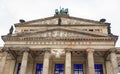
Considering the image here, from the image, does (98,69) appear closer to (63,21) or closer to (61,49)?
(61,49)

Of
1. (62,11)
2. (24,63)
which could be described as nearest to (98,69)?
(24,63)

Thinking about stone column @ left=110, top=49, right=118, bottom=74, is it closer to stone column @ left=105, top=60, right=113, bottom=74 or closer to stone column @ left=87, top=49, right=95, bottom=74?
stone column @ left=87, top=49, right=95, bottom=74

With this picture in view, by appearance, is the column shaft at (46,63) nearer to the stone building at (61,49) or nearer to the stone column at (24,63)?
the stone building at (61,49)

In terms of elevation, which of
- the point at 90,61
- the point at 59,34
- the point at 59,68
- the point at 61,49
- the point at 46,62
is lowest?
the point at 59,68

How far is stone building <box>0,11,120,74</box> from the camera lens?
1046 inches

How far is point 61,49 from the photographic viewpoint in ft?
89.7

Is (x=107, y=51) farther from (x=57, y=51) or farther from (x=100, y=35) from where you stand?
(x=57, y=51)

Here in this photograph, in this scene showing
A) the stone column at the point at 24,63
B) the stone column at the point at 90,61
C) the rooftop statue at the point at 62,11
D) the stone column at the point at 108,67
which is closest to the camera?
the stone column at the point at 90,61

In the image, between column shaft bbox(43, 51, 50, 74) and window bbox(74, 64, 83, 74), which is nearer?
column shaft bbox(43, 51, 50, 74)

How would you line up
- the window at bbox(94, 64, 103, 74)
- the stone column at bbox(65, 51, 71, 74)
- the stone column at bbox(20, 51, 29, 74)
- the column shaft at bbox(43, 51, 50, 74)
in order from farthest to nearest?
the window at bbox(94, 64, 103, 74)
the stone column at bbox(20, 51, 29, 74)
the column shaft at bbox(43, 51, 50, 74)
the stone column at bbox(65, 51, 71, 74)

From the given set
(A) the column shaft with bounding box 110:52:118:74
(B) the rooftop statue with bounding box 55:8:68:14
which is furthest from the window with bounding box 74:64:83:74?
(B) the rooftop statue with bounding box 55:8:68:14

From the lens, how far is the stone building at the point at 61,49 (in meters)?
26.6

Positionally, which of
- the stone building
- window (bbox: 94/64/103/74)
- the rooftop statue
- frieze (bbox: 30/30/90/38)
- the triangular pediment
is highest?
the rooftop statue

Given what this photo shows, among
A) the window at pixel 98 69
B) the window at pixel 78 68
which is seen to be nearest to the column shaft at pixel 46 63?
the window at pixel 78 68
